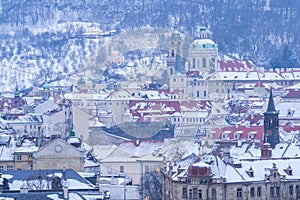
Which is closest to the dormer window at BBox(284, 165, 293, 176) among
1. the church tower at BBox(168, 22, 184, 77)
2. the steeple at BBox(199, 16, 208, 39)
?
the church tower at BBox(168, 22, 184, 77)

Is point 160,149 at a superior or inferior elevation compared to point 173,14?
inferior

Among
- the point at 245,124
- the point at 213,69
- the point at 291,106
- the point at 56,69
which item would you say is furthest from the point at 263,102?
the point at 56,69

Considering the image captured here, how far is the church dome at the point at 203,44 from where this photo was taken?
556ft

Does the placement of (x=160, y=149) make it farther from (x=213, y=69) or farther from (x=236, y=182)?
(x=213, y=69)

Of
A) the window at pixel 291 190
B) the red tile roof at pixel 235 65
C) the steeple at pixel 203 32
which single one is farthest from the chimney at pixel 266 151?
the steeple at pixel 203 32

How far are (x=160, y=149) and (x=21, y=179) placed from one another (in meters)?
25.9

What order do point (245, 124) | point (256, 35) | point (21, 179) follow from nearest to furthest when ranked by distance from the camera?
point (21, 179) → point (245, 124) → point (256, 35)

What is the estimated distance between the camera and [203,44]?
6713 inches

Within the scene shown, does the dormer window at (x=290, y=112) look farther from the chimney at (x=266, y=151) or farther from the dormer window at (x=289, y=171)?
the dormer window at (x=289, y=171)

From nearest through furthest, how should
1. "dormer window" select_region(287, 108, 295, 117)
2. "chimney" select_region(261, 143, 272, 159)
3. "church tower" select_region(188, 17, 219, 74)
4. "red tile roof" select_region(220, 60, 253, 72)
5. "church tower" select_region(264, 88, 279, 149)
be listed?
"chimney" select_region(261, 143, 272, 159) → "church tower" select_region(264, 88, 279, 149) → "dormer window" select_region(287, 108, 295, 117) → "red tile roof" select_region(220, 60, 253, 72) → "church tower" select_region(188, 17, 219, 74)

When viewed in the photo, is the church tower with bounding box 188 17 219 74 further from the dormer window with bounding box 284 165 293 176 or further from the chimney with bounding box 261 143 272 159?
the dormer window with bounding box 284 165 293 176

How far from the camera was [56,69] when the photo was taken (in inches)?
6959

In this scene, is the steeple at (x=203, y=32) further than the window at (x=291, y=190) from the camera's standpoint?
Yes

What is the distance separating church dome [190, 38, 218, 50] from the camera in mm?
169500
